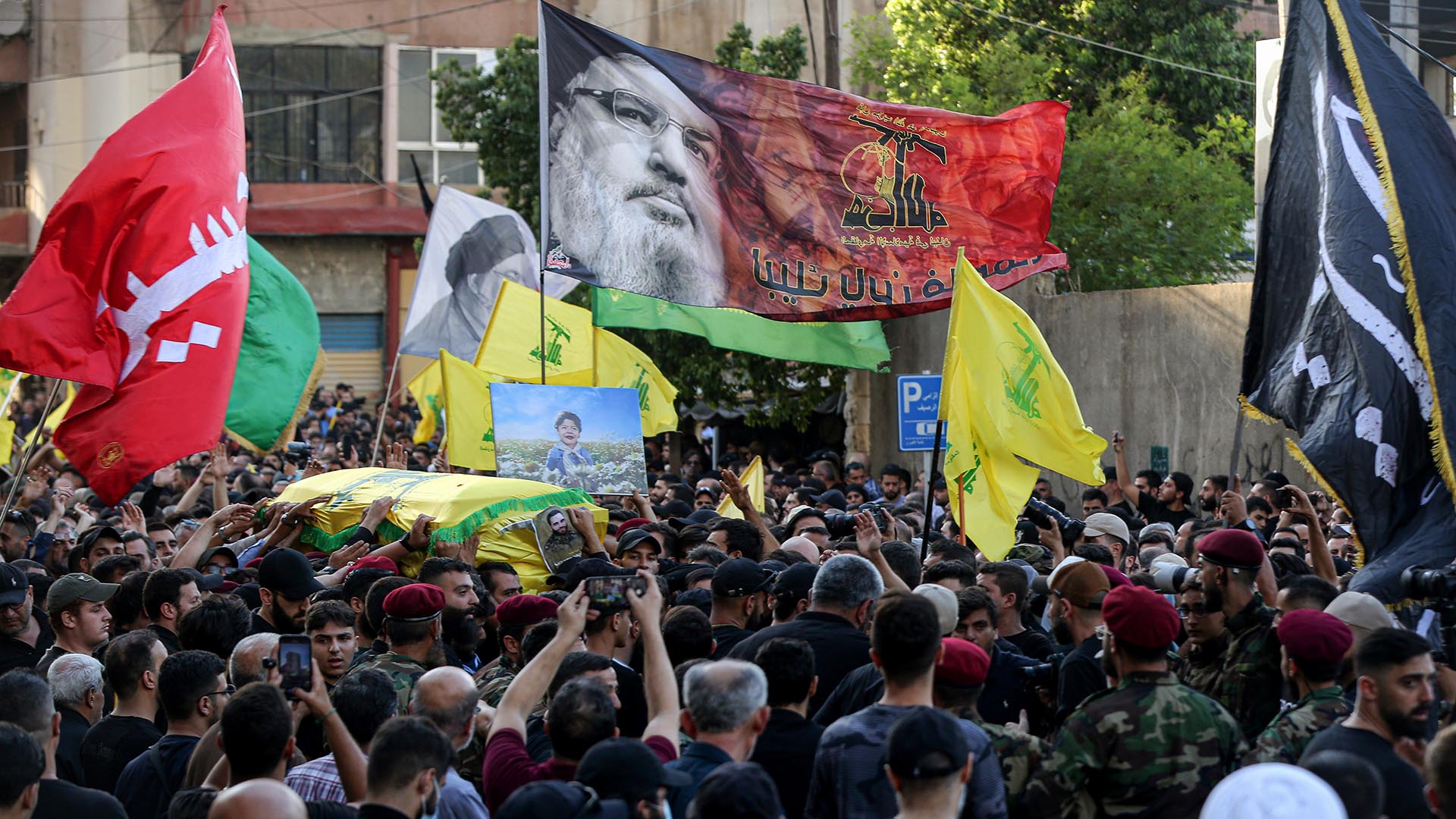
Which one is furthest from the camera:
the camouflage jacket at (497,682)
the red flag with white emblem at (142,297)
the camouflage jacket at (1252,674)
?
the red flag with white emblem at (142,297)

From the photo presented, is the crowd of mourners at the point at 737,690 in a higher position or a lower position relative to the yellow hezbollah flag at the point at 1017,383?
lower

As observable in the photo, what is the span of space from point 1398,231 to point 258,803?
183 inches

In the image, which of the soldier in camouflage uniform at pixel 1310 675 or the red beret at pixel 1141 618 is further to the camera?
the soldier in camouflage uniform at pixel 1310 675

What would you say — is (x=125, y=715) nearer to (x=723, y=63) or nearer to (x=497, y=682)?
(x=497, y=682)

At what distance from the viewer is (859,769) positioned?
14.4 ft

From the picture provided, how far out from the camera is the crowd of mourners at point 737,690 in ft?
13.5

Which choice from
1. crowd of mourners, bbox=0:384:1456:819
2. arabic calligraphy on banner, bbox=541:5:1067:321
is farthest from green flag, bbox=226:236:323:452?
arabic calligraphy on banner, bbox=541:5:1067:321

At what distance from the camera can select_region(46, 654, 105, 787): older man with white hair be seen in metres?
5.79

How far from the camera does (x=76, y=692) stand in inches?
231

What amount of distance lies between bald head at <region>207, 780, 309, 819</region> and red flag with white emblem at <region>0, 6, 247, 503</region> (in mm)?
3906

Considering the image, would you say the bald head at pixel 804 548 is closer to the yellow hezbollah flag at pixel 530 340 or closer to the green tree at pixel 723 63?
the yellow hezbollah flag at pixel 530 340

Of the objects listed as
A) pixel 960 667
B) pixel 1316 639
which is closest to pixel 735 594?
pixel 960 667

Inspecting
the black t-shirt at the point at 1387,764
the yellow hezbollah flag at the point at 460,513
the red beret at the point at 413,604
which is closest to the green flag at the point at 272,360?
the yellow hezbollah flag at the point at 460,513

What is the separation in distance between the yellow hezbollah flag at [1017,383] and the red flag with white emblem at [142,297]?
3.77 m
